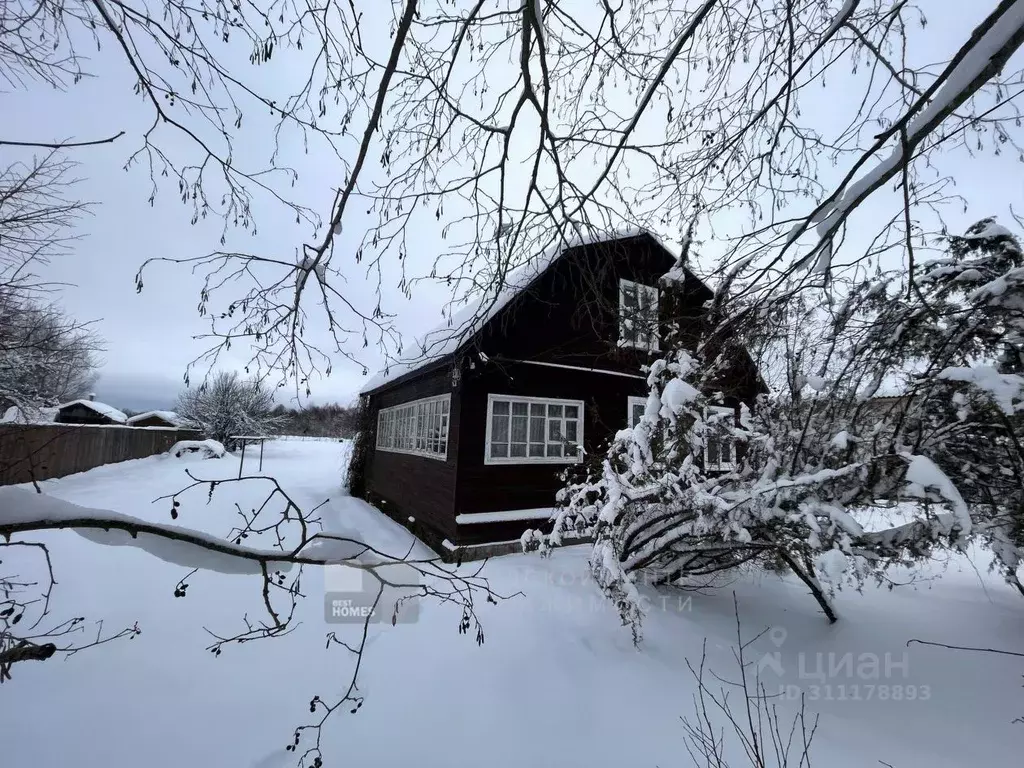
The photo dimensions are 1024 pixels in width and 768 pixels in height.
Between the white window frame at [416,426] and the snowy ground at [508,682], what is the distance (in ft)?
10.4

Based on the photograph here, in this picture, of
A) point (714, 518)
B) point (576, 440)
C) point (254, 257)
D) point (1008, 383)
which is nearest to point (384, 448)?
point (576, 440)

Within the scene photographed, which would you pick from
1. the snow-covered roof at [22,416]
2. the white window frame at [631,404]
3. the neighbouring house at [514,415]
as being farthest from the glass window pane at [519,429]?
the snow-covered roof at [22,416]

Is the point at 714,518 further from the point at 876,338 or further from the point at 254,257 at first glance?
the point at 254,257

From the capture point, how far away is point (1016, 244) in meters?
3.60

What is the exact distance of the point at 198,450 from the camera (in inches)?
805

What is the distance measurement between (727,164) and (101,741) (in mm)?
5550

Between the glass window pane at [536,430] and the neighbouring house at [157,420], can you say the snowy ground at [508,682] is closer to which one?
the glass window pane at [536,430]

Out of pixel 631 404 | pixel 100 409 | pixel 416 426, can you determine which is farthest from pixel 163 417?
pixel 631 404
